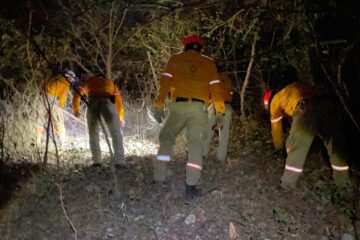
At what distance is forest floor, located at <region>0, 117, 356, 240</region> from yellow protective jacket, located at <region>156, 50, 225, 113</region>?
4.47 ft

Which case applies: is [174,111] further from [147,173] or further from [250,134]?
[250,134]

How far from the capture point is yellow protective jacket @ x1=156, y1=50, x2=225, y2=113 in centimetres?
579

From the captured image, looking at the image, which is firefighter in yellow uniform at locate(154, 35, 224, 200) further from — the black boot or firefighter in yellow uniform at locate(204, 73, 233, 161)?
firefighter in yellow uniform at locate(204, 73, 233, 161)

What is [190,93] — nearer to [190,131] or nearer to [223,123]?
[190,131]

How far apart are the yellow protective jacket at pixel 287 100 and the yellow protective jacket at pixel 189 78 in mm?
1025

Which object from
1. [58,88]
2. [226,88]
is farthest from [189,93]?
[58,88]

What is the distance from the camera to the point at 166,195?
18.9 feet

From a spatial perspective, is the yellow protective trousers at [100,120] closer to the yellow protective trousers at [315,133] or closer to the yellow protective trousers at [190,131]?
the yellow protective trousers at [190,131]

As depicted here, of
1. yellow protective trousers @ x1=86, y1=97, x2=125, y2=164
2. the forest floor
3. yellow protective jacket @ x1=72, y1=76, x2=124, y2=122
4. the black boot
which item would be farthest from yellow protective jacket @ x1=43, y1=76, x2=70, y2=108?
the black boot

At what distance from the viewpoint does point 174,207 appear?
542 centimetres

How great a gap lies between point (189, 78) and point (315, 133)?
1.92 m

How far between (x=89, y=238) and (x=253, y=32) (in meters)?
5.33

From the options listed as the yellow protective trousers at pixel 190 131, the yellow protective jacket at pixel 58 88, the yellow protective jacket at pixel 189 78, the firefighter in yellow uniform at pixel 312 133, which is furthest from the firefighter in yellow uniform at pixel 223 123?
the yellow protective jacket at pixel 58 88

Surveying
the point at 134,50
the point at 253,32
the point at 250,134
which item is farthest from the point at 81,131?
the point at 253,32
